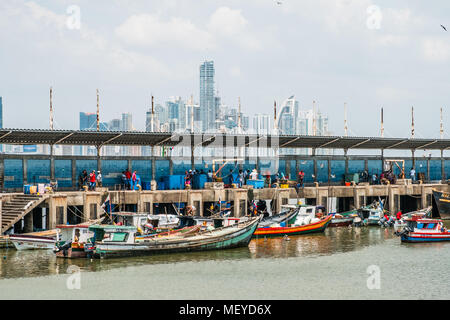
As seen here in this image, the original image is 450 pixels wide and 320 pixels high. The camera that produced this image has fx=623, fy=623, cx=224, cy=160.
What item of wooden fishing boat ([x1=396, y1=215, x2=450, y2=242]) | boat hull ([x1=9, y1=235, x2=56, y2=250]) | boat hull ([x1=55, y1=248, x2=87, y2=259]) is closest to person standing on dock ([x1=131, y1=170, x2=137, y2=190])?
boat hull ([x1=9, y1=235, x2=56, y2=250])

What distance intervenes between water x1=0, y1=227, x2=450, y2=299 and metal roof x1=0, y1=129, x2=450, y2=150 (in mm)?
11559

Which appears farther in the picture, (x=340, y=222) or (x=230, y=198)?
Answer: (x=340, y=222)

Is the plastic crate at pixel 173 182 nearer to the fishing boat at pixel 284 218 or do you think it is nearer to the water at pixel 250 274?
the fishing boat at pixel 284 218

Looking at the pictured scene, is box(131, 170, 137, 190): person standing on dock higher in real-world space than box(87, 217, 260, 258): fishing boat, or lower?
higher

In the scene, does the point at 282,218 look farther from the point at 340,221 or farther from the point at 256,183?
the point at 340,221

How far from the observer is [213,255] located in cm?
4241

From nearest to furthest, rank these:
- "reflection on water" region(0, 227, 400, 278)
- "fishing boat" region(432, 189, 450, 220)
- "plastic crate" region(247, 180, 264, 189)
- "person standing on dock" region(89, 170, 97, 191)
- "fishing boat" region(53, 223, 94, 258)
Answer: "reflection on water" region(0, 227, 400, 278), "fishing boat" region(53, 223, 94, 258), "person standing on dock" region(89, 170, 97, 191), "plastic crate" region(247, 180, 264, 189), "fishing boat" region(432, 189, 450, 220)

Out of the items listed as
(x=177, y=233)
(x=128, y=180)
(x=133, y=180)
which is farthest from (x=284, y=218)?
(x=128, y=180)

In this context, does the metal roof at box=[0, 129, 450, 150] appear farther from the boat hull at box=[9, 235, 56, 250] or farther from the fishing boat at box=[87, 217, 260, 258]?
the fishing boat at box=[87, 217, 260, 258]

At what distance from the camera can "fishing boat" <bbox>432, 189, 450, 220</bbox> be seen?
66.0 meters

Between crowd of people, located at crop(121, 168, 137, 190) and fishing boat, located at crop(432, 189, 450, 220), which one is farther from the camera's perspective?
fishing boat, located at crop(432, 189, 450, 220)

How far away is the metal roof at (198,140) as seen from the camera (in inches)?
2003

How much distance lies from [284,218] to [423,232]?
11.5 metres

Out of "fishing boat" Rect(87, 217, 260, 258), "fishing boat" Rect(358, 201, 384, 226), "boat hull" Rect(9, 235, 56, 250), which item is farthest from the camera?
"fishing boat" Rect(358, 201, 384, 226)
